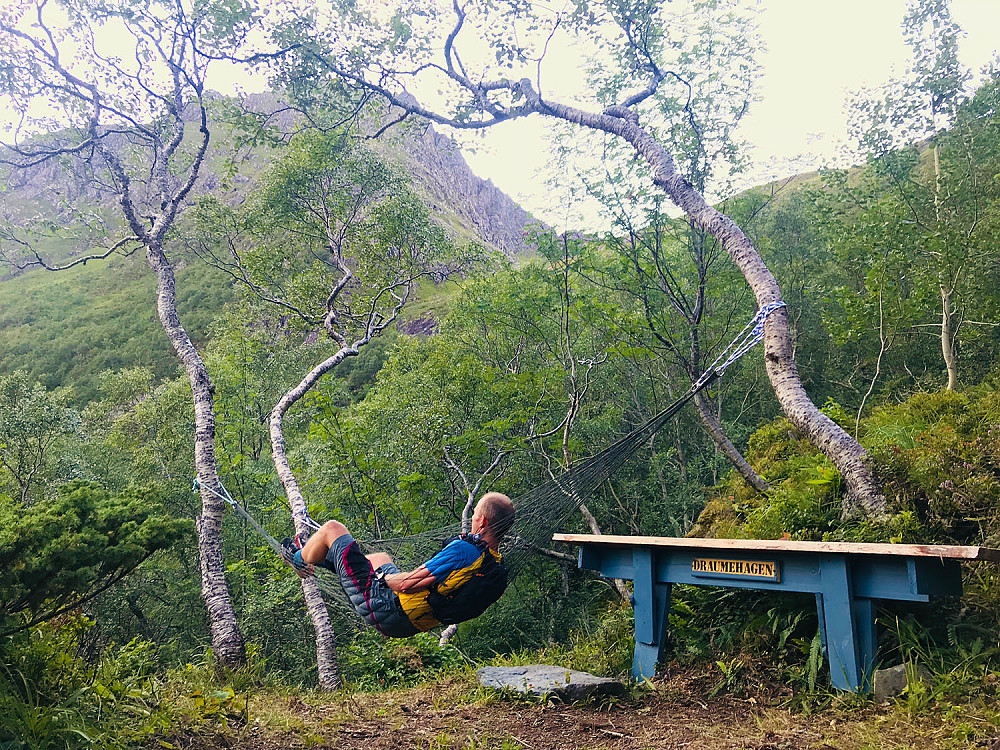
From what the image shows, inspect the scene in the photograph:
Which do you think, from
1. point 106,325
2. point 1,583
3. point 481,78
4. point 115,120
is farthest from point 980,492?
point 106,325

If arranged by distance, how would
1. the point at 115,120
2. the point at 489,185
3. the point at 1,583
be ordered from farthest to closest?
the point at 489,185
the point at 115,120
the point at 1,583

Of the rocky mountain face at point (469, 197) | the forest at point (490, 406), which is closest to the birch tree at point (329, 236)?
the forest at point (490, 406)

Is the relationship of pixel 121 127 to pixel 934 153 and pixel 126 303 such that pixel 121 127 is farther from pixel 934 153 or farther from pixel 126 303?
pixel 126 303

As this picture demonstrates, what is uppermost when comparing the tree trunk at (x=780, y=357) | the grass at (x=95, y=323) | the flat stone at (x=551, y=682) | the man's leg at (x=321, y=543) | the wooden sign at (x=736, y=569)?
the grass at (x=95, y=323)

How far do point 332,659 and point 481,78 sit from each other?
4960 mm

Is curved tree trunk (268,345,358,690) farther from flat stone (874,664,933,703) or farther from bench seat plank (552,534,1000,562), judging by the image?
flat stone (874,664,933,703)

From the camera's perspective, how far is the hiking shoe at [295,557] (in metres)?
3.10

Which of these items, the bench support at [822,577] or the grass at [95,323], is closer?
the bench support at [822,577]

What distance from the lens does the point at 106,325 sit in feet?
103

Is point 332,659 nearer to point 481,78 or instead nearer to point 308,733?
point 308,733

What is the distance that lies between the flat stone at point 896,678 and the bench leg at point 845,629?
0.15ft

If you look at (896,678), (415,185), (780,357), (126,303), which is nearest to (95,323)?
(126,303)

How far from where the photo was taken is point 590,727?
295cm

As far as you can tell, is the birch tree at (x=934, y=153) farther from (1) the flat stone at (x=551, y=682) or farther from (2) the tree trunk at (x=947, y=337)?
(1) the flat stone at (x=551, y=682)
